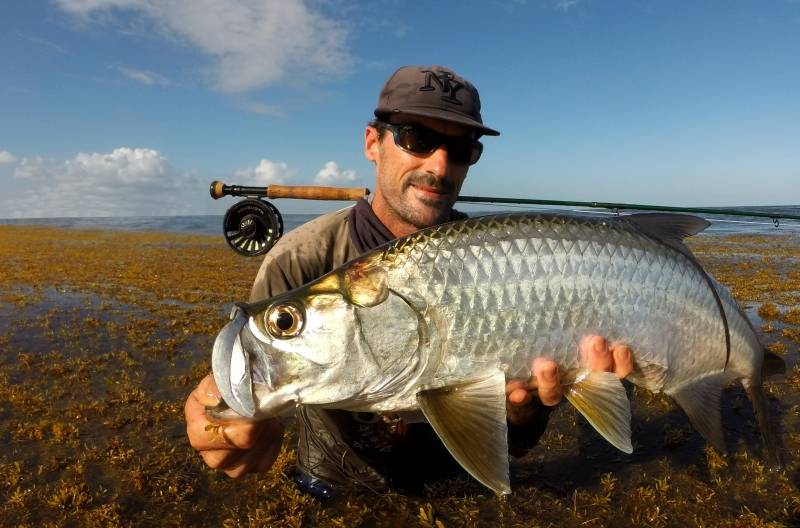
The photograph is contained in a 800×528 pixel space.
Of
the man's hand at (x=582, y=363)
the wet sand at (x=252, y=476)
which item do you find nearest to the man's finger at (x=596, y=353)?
A: the man's hand at (x=582, y=363)

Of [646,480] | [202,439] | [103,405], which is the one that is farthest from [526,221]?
[103,405]

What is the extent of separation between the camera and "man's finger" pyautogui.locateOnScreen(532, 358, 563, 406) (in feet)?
8.34

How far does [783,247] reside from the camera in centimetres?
2819

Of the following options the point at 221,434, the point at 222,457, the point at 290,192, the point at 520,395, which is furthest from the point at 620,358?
the point at 290,192

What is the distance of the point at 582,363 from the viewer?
2.62m

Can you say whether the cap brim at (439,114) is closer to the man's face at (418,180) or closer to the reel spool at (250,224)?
the man's face at (418,180)

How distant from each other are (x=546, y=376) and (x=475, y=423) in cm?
48

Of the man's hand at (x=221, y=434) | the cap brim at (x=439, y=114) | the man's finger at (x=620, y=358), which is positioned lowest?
the man's hand at (x=221, y=434)

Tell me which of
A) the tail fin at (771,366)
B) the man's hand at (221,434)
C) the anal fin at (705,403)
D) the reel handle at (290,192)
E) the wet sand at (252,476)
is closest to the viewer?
the man's hand at (221,434)

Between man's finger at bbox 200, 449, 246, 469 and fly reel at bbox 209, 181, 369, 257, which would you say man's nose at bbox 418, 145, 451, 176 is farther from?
fly reel at bbox 209, 181, 369, 257

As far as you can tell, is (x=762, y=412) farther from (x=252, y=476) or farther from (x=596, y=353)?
(x=252, y=476)

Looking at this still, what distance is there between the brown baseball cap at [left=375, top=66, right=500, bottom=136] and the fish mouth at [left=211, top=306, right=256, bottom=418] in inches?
84.8

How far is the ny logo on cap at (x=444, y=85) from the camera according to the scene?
363 centimetres

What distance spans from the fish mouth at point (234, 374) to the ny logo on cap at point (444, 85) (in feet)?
7.83
